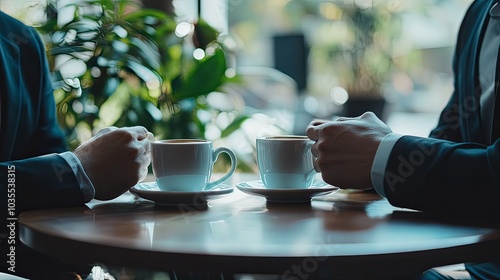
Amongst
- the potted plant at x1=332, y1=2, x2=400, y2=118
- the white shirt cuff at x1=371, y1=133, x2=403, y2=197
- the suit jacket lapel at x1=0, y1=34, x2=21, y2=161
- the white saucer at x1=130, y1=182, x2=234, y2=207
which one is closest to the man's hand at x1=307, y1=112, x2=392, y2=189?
the white shirt cuff at x1=371, y1=133, x2=403, y2=197

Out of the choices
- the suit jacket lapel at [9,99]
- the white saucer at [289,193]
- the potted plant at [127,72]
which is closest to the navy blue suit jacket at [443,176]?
the white saucer at [289,193]

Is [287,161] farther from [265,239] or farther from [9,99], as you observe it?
[9,99]

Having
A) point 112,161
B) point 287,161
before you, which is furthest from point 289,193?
point 112,161

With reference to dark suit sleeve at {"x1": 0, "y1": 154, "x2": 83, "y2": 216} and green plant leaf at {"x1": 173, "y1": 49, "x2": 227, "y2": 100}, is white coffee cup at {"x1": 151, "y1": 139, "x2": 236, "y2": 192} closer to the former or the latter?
dark suit sleeve at {"x1": 0, "y1": 154, "x2": 83, "y2": 216}

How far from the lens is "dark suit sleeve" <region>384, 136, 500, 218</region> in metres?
1.00

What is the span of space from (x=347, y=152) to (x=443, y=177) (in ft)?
0.55

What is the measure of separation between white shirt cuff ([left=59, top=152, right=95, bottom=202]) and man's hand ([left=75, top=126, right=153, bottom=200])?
0.02 m

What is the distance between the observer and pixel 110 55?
8.02ft

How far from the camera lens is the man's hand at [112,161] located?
1.18m

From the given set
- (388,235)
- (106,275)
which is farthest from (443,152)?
(106,275)

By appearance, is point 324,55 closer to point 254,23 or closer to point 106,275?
point 254,23

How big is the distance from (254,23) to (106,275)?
6688 millimetres

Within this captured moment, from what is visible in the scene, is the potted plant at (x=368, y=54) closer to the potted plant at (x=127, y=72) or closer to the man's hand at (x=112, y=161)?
the potted plant at (x=127, y=72)

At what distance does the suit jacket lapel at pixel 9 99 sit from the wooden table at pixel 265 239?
0.38 meters
